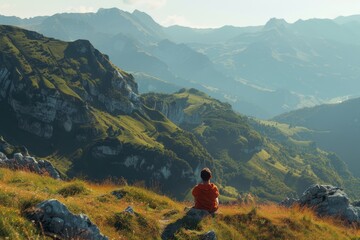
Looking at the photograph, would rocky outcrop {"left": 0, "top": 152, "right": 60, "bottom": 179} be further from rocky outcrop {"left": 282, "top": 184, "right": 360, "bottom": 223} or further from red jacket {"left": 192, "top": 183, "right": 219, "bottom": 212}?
rocky outcrop {"left": 282, "top": 184, "right": 360, "bottom": 223}

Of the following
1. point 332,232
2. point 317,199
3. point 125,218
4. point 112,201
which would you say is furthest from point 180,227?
point 317,199

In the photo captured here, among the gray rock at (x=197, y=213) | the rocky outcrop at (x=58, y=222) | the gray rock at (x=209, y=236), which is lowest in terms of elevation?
the gray rock at (x=197, y=213)

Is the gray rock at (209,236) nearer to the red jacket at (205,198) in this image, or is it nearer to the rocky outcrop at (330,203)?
the red jacket at (205,198)

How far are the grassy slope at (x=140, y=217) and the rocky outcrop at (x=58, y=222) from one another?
576 mm

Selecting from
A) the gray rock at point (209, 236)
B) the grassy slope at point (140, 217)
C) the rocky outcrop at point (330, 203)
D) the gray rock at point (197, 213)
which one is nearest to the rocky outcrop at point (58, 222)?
the grassy slope at point (140, 217)

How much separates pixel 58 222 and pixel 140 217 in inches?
192

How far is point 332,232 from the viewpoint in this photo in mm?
22766

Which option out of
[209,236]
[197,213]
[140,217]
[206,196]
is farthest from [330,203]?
[140,217]

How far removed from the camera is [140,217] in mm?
17734

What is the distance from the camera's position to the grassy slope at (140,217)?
14459mm

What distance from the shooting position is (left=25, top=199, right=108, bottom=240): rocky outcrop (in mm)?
13586

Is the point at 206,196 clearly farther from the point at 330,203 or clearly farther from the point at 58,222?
the point at 330,203

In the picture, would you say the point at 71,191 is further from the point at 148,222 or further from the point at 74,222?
the point at 74,222

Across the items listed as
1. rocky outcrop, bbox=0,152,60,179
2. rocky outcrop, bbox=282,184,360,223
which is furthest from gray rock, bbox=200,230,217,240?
rocky outcrop, bbox=282,184,360,223
